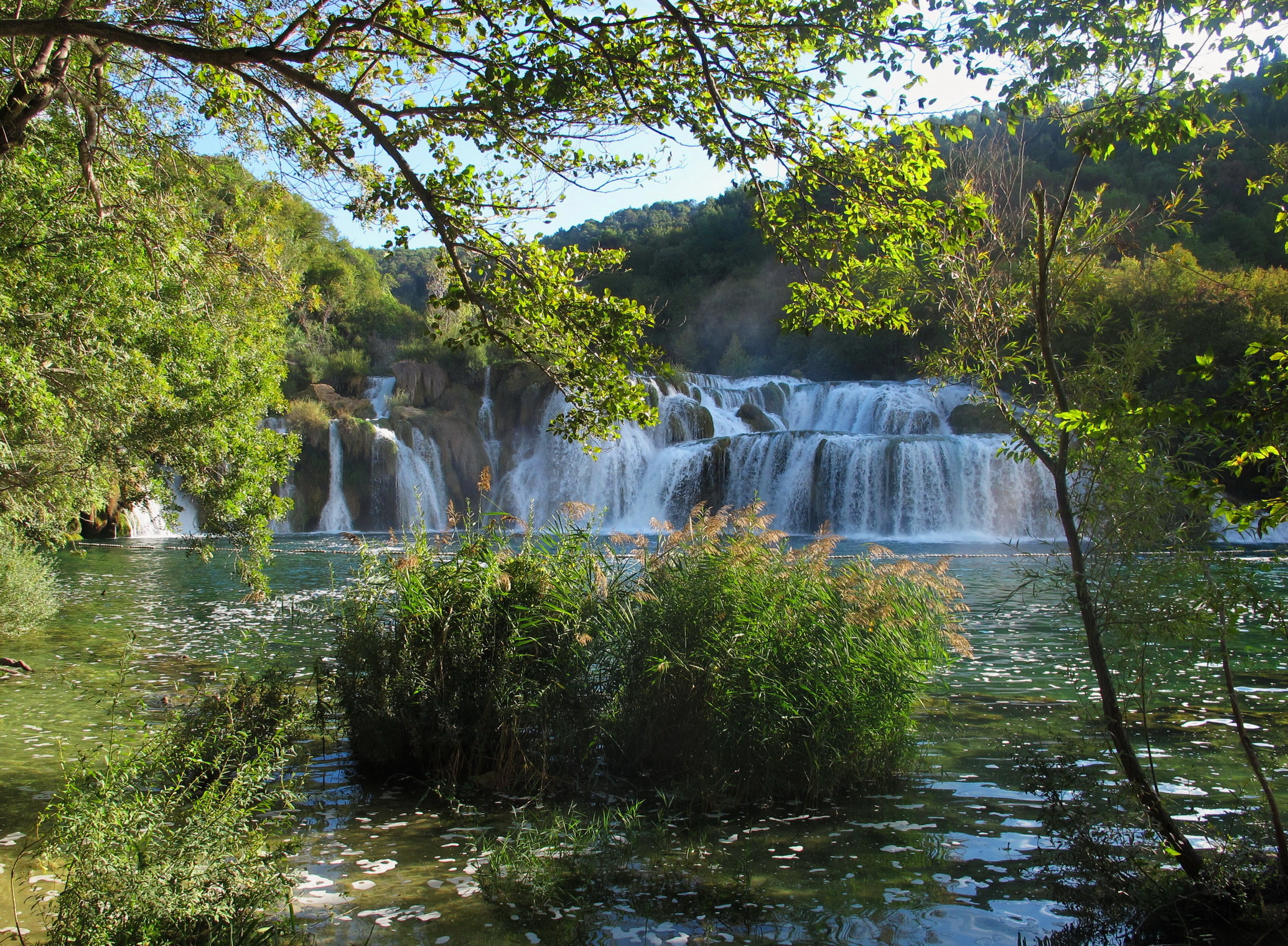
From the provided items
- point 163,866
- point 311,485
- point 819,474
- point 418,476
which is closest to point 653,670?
point 163,866

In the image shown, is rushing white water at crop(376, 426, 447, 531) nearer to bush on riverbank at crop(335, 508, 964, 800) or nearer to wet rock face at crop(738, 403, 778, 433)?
wet rock face at crop(738, 403, 778, 433)

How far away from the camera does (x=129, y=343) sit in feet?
26.5

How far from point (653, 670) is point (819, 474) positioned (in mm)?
23553

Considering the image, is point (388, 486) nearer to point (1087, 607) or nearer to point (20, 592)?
point (20, 592)

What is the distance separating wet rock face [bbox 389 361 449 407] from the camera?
3697 cm

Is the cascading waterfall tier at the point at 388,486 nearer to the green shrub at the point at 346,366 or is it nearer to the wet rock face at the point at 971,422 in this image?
the green shrub at the point at 346,366

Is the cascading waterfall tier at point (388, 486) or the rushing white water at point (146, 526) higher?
the cascading waterfall tier at point (388, 486)

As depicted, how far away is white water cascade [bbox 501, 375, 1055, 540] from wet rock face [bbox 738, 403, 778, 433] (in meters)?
0.15

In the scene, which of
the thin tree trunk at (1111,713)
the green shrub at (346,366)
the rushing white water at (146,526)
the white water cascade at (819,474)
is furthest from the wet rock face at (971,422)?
the thin tree trunk at (1111,713)

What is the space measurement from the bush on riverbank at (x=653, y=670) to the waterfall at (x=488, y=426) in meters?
29.1

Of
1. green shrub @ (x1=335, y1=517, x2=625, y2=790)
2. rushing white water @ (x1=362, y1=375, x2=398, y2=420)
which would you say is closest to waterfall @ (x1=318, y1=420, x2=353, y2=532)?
rushing white water @ (x1=362, y1=375, x2=398, y2=420)

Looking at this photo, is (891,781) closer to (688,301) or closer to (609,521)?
(609,521)

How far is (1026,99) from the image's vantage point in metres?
4.42

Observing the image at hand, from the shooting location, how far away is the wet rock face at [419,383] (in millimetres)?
36969
